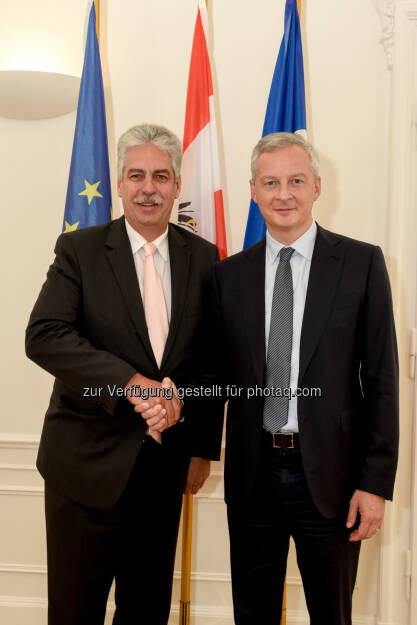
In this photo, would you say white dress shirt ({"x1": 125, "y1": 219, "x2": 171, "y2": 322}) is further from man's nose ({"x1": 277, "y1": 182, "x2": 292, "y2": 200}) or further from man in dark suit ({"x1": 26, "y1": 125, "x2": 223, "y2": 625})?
man's nose ({"x1": 277, "y1": 182, "x2": 292, "y2": 200})

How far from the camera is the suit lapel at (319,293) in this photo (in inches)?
68.0

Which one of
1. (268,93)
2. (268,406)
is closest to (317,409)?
(268,406)

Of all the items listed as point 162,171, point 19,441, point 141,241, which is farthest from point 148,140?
point 19,441

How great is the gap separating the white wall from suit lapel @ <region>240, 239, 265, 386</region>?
98cm

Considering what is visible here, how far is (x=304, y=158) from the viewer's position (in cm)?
186

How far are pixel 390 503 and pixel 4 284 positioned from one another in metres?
2.21

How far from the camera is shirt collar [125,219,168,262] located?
6.45ft

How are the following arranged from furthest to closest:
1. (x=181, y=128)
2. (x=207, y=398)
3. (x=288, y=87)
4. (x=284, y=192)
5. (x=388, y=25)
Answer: (x=181, y=128) → (x=388, y=25) → (x=288, y=87) → (x=207, y=398) → (x=284, y=192)

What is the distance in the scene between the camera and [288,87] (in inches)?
100

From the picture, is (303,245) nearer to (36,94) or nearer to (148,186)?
(148,186)

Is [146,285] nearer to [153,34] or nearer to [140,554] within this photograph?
[140,554]

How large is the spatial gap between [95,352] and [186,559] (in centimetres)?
135

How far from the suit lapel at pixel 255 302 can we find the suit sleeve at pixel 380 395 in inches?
12.7

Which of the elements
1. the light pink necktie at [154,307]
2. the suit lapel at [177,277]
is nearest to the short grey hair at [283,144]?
the suit lapel at [177,277]
